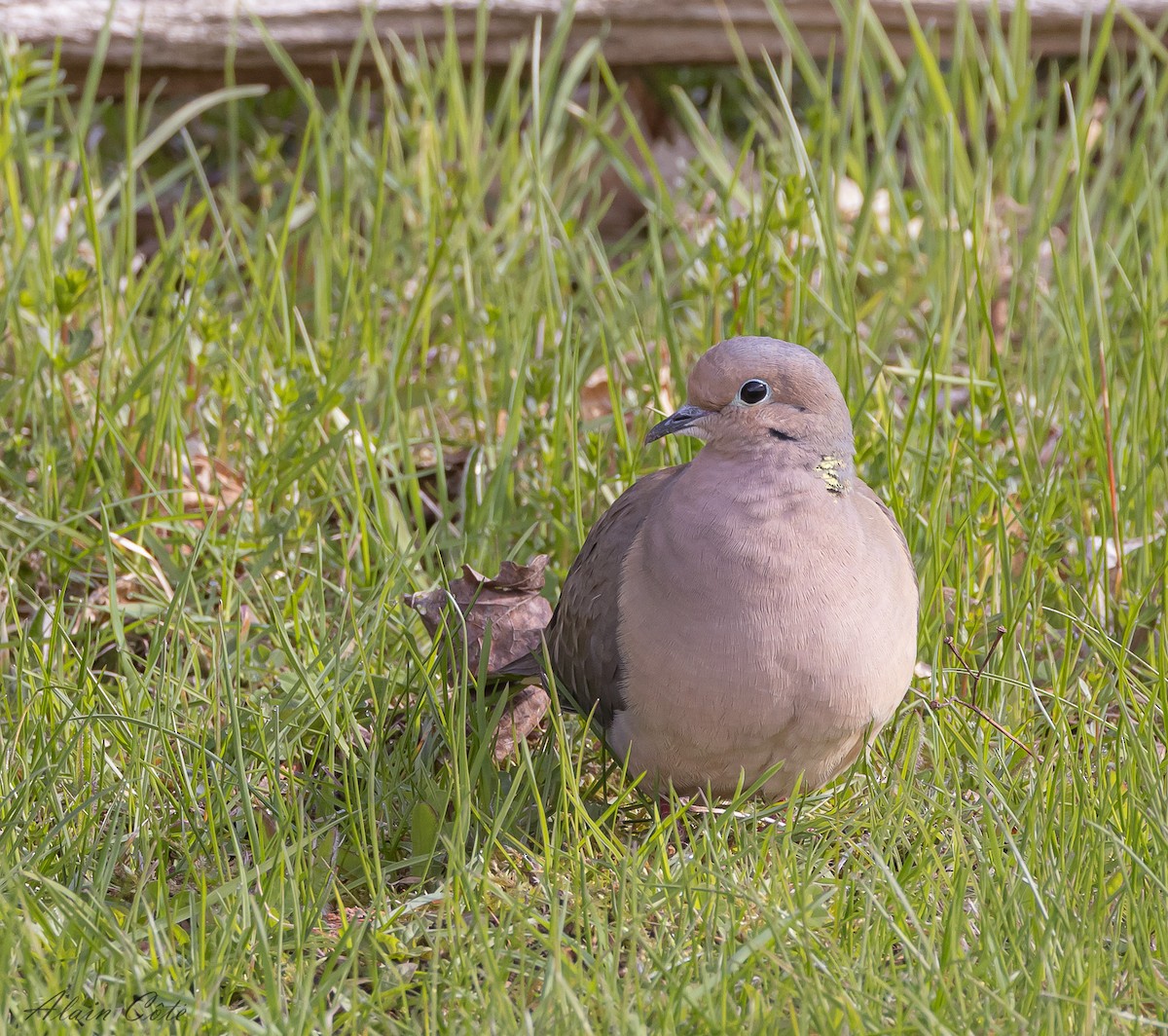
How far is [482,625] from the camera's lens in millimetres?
3258

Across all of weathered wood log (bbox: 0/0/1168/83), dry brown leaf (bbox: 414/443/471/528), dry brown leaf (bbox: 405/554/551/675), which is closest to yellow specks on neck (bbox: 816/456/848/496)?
dry brown leaf (bbox: 405/554/551/675)

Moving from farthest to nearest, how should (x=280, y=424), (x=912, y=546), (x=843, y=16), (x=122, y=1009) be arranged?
(x=843, y=16) → (x=280, y=424) → (x=912, y=546) → (x=122, y=1009)

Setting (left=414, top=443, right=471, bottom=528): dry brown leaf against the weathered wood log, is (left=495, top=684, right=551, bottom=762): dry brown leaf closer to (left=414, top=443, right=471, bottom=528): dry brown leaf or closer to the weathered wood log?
(left=414, top=443, right=471, bottom=528): dry brown leaf

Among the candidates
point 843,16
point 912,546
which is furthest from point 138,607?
point 843,16

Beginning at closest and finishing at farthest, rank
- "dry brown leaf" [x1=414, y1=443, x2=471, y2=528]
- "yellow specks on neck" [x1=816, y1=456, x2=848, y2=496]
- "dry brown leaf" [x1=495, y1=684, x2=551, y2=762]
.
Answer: "yellow specks on neck" [x1=816, y1=456, x2=848, y2=496], "dry brown leaf" [x1=495, y1=684, x2=551, y2=762], "dry brown leaf" [x1=414, y1=443, x2=471, y2=528]

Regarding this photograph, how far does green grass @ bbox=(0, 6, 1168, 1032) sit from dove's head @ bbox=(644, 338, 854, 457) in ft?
2.11

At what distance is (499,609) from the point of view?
3.31 meters

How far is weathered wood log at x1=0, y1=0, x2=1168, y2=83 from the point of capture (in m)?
4.91

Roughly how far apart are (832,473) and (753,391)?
0.72 feet

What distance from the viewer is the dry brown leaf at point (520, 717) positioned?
10.5 feet

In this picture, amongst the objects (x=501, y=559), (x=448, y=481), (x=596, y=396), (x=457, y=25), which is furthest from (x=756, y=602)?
(x=457, y=25)

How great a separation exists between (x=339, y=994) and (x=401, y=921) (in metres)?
0.34

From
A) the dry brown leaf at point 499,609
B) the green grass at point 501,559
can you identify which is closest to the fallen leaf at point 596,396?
the green grass at point 501,559

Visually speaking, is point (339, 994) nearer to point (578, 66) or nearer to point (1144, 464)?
point (1144, 464)
